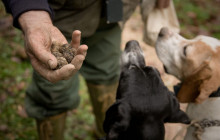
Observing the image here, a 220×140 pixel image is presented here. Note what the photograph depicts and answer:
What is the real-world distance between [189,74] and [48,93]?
1.14 m

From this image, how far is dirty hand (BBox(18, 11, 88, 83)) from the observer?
4.13 ft

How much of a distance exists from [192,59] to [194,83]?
0.18 meters

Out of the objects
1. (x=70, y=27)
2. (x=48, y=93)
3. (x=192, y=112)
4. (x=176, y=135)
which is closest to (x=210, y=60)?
(x=192, y=112)

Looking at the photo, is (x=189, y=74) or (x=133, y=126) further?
(x=189, y=74)

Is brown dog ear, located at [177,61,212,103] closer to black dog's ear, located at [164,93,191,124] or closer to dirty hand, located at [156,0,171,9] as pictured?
black dog's ear, located at [164,93,191,124]

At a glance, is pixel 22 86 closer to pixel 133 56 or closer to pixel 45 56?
pixel 133 56

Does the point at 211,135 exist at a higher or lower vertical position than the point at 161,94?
lower

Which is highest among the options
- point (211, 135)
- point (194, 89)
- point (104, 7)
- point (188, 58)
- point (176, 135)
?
point (104, 7)

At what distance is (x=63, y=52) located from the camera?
1.38m

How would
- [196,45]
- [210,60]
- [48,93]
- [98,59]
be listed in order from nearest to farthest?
[210,60]
[196,45]
[48,93]
[98,59]

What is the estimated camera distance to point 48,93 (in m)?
2.02

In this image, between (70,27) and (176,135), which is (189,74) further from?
(70,27)

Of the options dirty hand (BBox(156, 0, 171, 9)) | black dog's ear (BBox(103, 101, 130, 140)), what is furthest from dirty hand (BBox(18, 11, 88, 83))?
dirty hand (BBox(156, 0, 171, 9))

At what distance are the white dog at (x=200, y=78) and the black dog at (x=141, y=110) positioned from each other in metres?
0.17
